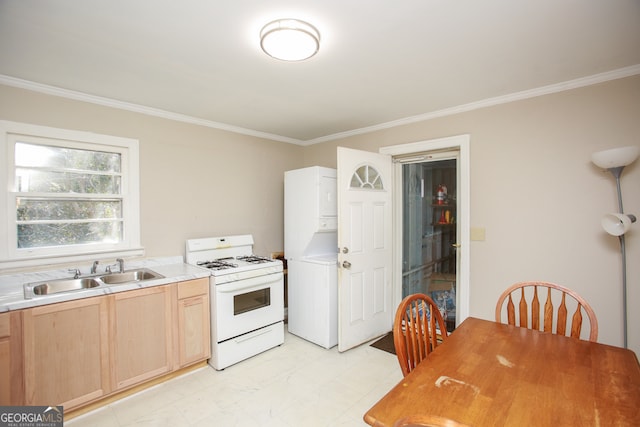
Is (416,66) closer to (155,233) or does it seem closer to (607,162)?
(607,162)

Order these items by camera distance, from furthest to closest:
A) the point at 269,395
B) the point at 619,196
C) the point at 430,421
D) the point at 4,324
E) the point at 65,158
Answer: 1. the point at 65,158
2. the point at 269,395
3. the point at 619,196
4. the point at 4,324
5. the point at 430,421

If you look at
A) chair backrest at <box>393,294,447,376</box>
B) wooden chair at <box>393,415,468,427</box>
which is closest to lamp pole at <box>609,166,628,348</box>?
chair backrest at <box>393,294,447,376</box>

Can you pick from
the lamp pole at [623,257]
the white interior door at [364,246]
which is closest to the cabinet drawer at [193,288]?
the white interior door at [364,246]

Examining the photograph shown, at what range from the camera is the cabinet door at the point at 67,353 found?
1.86m

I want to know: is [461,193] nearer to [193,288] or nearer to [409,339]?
[409,339]

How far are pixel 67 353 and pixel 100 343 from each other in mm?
177

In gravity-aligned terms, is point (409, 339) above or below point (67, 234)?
below

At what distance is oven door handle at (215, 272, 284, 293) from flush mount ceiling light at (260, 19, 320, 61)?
188 centimetres

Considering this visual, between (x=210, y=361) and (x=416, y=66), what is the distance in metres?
2.91

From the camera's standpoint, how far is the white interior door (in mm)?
2924

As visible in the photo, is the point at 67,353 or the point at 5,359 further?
the point at 67,353

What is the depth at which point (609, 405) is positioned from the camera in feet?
3.38

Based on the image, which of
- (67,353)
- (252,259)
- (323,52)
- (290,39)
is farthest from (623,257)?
(67,353)

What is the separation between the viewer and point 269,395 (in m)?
2.29
